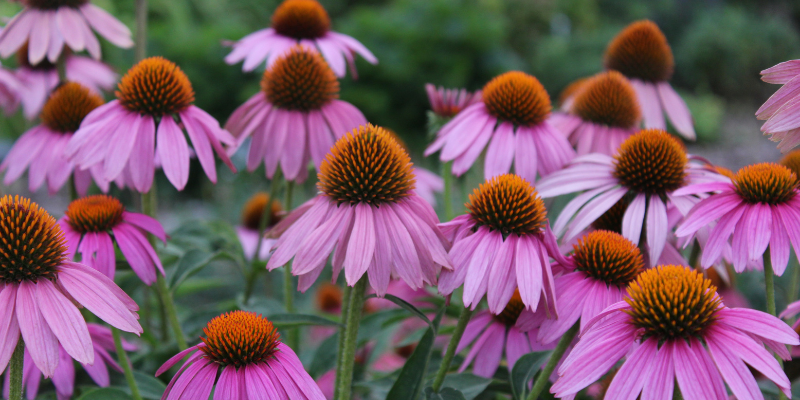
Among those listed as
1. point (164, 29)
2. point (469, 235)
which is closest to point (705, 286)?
point (469, 235)

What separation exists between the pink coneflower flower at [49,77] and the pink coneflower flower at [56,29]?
146 mm

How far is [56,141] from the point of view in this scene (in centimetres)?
126

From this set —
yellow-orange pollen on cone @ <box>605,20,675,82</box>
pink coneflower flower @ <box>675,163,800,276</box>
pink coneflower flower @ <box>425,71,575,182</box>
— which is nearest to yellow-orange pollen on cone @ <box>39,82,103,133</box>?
pink coneflower flower @ <box>425,71,575,182</box>

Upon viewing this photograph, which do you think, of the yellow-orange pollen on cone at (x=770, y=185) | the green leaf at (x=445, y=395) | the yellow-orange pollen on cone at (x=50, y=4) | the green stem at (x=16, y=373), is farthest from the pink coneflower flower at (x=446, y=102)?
the green stem at (x=16, y=373)

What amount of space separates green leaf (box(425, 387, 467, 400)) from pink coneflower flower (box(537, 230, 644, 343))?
145 mm

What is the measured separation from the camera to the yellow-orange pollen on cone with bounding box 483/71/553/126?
1.22 meters

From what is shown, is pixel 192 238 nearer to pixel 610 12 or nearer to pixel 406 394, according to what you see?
pixel 406 394

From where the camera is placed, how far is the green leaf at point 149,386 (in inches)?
40.1

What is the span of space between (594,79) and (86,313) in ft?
4.12

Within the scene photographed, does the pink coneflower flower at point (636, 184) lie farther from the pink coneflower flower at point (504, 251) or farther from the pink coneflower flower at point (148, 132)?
the pink coneflower flower at point (148, 132)

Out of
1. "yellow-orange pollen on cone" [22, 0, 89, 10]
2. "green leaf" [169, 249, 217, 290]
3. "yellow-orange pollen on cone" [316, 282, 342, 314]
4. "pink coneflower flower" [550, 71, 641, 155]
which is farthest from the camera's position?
"yellow-orange pollen on cone" [316, 282, 342, 314]

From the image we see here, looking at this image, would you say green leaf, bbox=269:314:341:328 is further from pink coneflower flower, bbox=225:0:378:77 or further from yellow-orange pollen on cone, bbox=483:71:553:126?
pink coneflower flower, bbox=225:0:378:77

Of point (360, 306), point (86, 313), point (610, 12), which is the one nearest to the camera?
point (360, 306)

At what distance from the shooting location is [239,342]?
0.74 m
